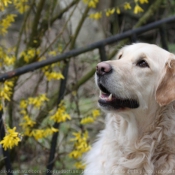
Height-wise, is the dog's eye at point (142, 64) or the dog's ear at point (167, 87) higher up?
the dog's eye at point (142, 64)

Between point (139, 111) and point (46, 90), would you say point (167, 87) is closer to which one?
point (139, 111)

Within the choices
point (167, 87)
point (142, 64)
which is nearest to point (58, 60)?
point (142, 64)

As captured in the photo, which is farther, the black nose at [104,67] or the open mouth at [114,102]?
the open mouth at [114,102]

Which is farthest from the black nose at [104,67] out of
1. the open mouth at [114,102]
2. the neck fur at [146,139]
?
the neck fur at [146,139]

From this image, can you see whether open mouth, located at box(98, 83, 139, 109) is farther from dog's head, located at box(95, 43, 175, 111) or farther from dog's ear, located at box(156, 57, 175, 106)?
dog's ear, located at box(156, 57, 175, 106)

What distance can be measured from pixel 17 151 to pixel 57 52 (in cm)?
114

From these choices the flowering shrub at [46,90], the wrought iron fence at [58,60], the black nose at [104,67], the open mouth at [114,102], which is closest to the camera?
the black nose at [104,67]

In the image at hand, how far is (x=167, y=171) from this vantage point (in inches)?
124

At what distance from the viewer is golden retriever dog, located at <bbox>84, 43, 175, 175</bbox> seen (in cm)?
320

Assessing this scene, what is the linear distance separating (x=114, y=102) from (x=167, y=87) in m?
0.39

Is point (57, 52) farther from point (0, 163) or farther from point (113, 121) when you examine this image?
point (113, 121)

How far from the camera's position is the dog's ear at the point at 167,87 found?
3.17 m

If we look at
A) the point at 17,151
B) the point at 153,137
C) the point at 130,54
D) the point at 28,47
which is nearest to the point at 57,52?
the point at 28,47

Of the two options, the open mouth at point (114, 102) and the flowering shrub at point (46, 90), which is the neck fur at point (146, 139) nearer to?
the open mouth at point (114, 102)
